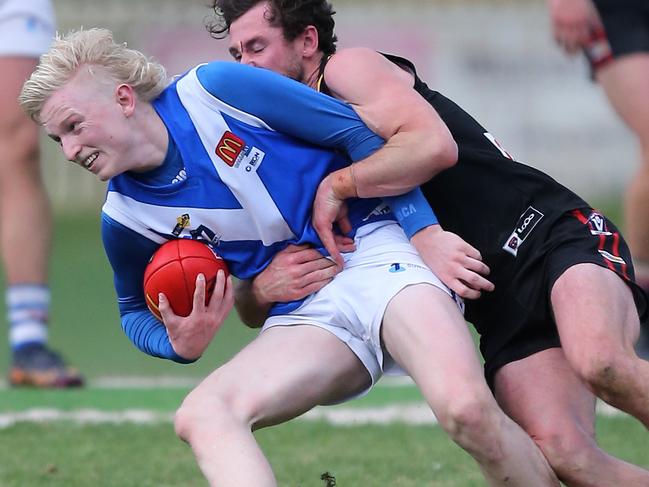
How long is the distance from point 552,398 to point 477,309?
0.43 metres

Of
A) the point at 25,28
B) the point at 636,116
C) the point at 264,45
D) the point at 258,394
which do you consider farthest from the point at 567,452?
the point at 25,28

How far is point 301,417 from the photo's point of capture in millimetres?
6504

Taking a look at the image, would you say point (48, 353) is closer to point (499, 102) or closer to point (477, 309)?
point (477, 309)

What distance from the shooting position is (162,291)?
4.38 m

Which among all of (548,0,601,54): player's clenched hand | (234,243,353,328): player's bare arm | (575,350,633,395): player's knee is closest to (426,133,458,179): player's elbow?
(234,243,353,328): player's bare arm

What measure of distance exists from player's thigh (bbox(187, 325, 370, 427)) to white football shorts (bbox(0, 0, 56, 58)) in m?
3.43

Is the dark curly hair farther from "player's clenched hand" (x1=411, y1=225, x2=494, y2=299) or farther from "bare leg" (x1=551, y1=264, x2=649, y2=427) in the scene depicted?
"bare leg" (x1=551, y1=264, x2=649, y2=427)

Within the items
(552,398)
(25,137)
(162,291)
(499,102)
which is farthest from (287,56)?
(499,102)

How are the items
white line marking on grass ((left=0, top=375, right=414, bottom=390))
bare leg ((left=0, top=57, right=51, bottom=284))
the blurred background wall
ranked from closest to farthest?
bare leg ((left=0, top=57, right=51, bottom=284)) → white line marking on grass ((left=0, top=375, right=414, bottom=390)) → the blurred background wall

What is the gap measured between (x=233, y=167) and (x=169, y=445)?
188cm

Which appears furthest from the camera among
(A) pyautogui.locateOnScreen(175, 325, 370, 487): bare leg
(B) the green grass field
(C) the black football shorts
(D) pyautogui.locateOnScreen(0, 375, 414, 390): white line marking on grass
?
(D) pyautogui.locateOnScreen(0, 375, 414, 390): white line marking on grass

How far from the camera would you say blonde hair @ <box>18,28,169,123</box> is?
173 inches

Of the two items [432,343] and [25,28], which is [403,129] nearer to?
[432,343]

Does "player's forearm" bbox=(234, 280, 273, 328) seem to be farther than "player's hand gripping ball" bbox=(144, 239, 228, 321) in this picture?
Yes
